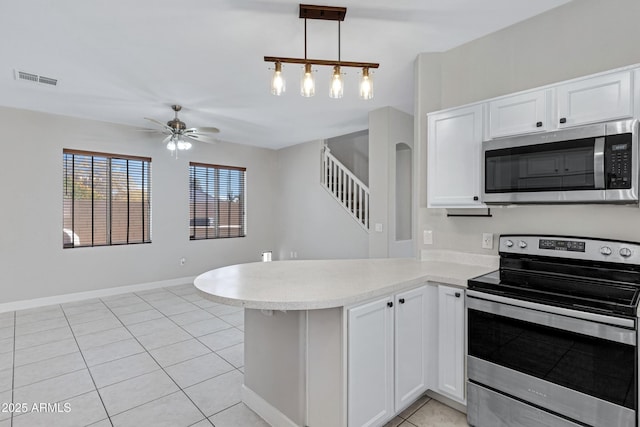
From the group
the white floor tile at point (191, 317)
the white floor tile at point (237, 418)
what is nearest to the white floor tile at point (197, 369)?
the white floor tile at point (237, 418)

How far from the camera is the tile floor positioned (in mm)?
2191

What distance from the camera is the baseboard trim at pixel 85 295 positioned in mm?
4445

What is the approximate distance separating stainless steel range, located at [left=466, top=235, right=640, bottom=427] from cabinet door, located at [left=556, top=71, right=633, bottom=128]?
755mm

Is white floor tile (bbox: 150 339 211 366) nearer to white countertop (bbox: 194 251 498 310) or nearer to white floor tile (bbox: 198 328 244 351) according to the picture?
white floor tile (bbox: 198 328 244 351)

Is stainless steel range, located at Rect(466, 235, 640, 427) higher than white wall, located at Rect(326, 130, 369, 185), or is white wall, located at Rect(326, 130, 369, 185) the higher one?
white wall, located at Rect(326, 130, 369, 185)

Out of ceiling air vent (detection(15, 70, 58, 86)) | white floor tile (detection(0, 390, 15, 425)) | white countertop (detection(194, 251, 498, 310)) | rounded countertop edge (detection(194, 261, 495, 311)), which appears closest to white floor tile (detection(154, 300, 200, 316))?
white floor tile (detection(0, 390, 15, 425))

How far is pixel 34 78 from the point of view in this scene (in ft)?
11.2

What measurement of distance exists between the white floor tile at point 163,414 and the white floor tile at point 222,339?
0.92m

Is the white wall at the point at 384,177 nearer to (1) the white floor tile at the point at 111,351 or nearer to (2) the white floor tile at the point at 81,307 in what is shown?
(1) the white floor tile at the point at 111,351

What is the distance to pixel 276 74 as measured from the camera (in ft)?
6.42

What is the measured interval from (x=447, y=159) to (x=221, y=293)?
6.51 feet

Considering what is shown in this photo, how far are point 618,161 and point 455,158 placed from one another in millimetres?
954

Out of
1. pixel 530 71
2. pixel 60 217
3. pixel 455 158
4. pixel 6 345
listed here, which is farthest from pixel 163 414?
pixel 60 217

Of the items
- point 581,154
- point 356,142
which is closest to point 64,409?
point 581,154
